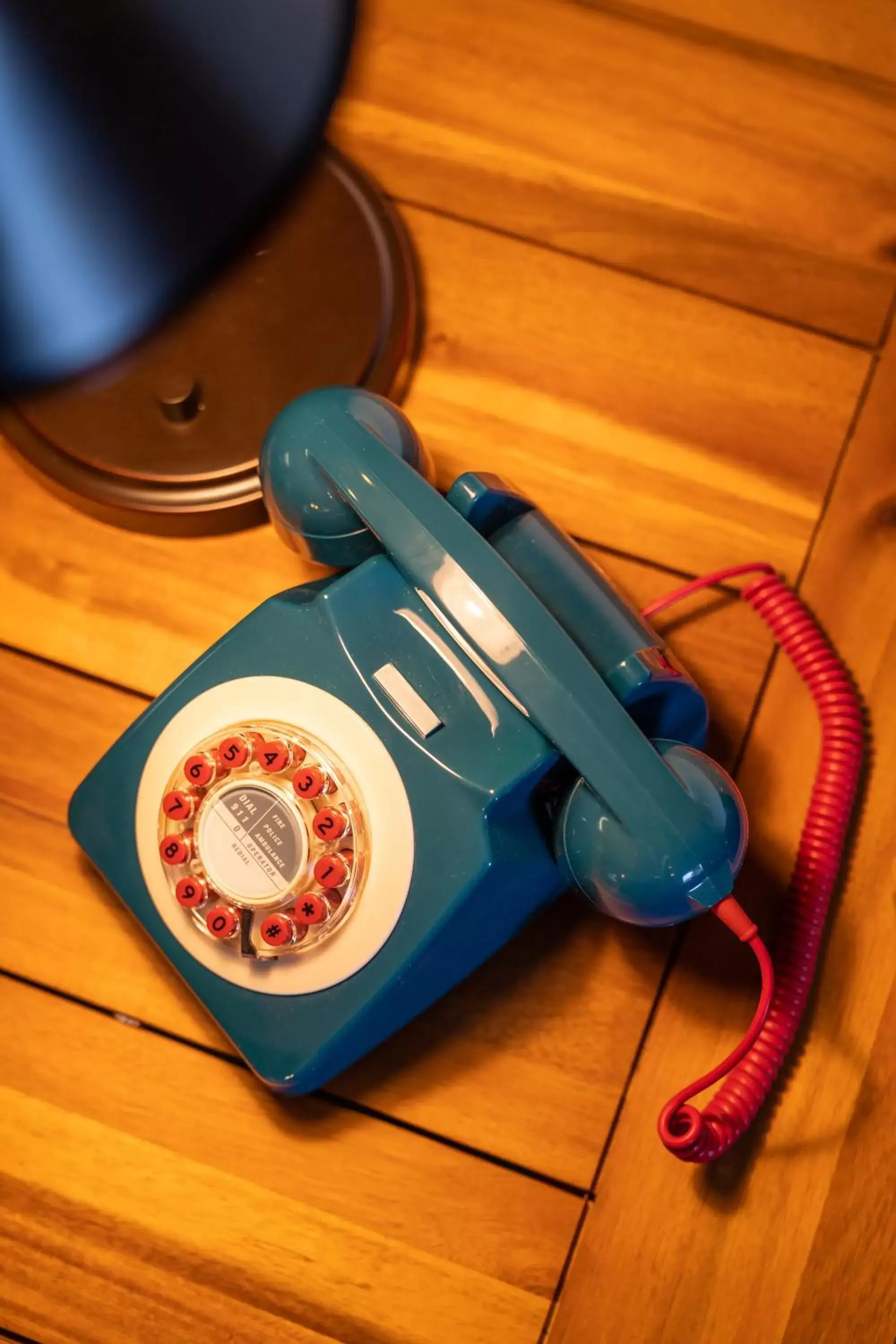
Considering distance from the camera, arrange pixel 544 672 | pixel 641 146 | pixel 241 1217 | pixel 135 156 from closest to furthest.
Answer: pixel 135 156 < pixel 544 672 < pixel 241 1217 < pixel 641 146

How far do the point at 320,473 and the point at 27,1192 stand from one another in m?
0.44

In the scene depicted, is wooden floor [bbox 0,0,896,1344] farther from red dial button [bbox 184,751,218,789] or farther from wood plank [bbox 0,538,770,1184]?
red dial button [bbox 184,751,218,789]

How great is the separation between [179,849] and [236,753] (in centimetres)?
6

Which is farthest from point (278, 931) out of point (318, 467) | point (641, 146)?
point (641, 146)

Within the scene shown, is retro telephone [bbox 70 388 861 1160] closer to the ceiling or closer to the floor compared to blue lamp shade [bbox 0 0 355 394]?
closer to the floor

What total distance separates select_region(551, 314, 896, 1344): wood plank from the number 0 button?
0.96 feet

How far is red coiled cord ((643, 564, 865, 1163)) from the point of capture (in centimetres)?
61

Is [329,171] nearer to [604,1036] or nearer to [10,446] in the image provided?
[10,446]

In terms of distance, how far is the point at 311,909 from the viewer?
0.56 metres

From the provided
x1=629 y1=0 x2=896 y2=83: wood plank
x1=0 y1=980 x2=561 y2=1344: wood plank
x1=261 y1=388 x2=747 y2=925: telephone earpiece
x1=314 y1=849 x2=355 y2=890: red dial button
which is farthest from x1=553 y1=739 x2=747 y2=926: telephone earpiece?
x1=629 y1=0 x2=896 y2=83: wood plank

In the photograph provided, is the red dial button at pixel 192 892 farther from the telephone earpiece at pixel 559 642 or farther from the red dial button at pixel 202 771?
the telephone earpiece at pixel 559 642

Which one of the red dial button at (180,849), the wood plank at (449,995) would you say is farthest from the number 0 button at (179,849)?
the wood plank at (449,995)

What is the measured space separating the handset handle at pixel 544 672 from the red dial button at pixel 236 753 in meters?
0.13

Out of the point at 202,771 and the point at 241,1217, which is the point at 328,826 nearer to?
the point at 202,771
